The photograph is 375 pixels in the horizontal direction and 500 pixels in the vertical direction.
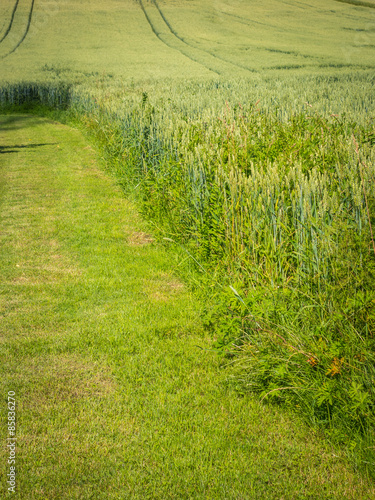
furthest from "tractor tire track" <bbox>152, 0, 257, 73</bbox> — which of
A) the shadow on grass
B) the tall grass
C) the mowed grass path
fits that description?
the mowed grass path

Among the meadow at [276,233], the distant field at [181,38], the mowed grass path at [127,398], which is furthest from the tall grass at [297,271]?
the distant field at [181,38]

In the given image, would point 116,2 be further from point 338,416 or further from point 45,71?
point 338,416

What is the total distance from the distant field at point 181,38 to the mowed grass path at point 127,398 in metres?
23.1

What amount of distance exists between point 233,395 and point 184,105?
9.20 metres

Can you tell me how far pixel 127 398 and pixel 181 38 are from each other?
42.7 meters

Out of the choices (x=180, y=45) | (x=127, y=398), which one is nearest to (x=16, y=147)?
(x=127, y=398)

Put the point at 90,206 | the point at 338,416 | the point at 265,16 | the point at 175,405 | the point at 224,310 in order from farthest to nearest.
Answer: the point at 265,16 → the point at 90,206 → the point at 224,310 → the point at 175,405 → the point at 338,416

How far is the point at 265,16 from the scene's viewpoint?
47.8 metres

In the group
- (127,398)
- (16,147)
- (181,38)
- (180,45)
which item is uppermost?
(181,38)

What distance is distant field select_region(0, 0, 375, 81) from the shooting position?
31109 mm

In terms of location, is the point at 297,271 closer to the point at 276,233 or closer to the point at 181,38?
the point at 276,233

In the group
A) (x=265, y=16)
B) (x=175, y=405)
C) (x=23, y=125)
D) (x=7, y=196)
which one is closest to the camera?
(x=175, y=405)

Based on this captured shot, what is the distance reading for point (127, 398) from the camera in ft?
11.0

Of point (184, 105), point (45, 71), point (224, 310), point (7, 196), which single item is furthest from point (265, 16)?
point (224, 310)
